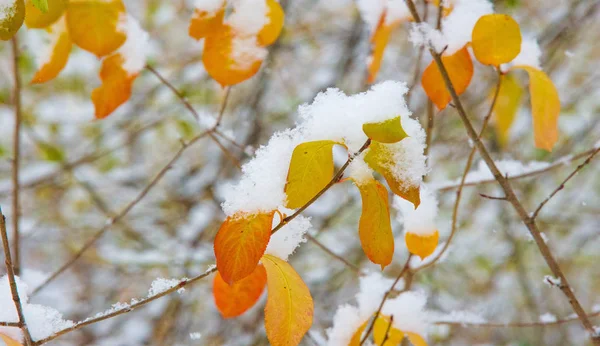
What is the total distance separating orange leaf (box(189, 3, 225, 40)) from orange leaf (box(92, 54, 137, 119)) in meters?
0.12

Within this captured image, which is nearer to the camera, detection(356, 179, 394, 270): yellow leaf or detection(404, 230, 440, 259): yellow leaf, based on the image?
detection(356, 179, 394, 270): yellow leaf

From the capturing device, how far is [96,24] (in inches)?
26.5

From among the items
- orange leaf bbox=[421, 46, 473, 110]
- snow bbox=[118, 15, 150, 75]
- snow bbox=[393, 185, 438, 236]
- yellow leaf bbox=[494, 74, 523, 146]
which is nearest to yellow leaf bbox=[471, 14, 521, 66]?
orange leaf bbox=[421, 46, 473, 110]

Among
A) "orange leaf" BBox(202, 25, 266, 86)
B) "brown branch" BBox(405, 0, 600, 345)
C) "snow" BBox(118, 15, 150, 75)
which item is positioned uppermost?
"snow" BBox(118, 15, 150, 75)

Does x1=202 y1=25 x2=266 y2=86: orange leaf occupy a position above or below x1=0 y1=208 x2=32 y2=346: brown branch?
above

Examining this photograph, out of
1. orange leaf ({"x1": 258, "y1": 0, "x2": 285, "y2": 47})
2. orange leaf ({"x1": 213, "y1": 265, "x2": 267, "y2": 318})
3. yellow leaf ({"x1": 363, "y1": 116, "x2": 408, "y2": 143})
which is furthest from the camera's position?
orange leaf ({"x1": 258, "y1": 0, "x2": 285, "y2": 47})

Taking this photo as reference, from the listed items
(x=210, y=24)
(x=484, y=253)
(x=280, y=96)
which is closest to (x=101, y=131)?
(x=280, y=96)

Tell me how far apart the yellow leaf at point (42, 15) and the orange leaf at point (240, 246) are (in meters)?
0.38

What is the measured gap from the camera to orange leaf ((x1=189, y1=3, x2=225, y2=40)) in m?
0.67

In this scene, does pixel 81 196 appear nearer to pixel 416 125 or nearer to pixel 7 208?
pixel 7 208

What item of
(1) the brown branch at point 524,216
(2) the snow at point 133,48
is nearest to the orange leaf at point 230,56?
(2) the snow at point 133,48

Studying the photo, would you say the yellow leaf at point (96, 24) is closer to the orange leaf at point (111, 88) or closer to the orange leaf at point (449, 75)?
the orange leaf at point (111, 88)

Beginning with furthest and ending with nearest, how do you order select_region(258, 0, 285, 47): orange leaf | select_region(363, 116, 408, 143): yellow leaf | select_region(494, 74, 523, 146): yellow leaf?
select_region(494, 74, 523, 146): yellow leaf
select_region(258, 0, 285, 47): orange leaf
select_region(363, 116, 408, 143): yellow leaf

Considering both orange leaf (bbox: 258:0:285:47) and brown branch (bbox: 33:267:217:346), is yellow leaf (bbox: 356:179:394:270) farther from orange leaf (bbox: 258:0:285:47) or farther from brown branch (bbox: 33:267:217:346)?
orange leaf (bbox: 258:0:285:47)
